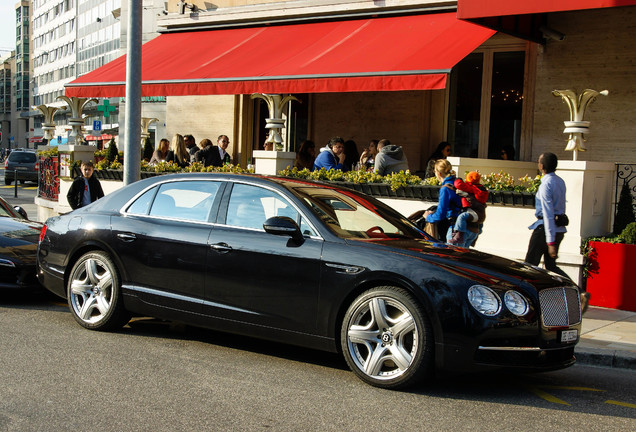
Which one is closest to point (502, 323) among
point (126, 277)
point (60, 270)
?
point (126, 277)

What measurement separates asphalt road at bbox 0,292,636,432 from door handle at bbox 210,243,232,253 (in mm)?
A: 880

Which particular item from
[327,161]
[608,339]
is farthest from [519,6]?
[608,339]

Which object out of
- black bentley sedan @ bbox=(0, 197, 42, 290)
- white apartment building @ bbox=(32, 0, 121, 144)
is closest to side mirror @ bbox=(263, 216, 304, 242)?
black bentley sedan @ bbox=(0, 197, 42, 290)

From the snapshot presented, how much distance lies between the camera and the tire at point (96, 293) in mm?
7238

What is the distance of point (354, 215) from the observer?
6.69 metres

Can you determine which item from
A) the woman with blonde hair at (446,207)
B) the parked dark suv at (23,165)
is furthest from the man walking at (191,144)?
the parked dark suv at (23,165)

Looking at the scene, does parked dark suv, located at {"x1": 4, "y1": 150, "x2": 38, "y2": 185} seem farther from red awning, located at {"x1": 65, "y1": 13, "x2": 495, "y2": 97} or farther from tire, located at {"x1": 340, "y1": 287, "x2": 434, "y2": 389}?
tire, located at {"x1": 340, "y1": 287, "x2": 434, "y2": 389}

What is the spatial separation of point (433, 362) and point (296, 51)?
395 inches

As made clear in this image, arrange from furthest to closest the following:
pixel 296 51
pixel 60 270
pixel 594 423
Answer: pixel 296 51 → pixel 60 270 → pixel 594 423

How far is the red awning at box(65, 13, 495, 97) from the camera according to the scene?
12.1m

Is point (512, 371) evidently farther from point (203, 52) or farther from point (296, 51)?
point (203, 52)

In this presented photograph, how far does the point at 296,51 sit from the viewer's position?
577 inches

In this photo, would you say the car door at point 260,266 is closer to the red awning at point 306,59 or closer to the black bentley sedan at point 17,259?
the black bentley sedan at point 17,259

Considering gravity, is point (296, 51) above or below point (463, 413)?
above
